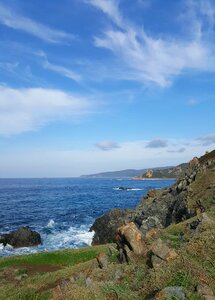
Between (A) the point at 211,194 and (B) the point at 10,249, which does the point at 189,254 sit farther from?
(B) the point at 10,249

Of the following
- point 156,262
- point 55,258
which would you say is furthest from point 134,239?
point 55,258

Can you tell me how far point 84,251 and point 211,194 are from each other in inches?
548

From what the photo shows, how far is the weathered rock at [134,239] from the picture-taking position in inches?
767

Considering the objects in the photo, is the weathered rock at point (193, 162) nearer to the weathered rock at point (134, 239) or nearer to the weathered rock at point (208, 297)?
the weathered rock at point (134, 239)

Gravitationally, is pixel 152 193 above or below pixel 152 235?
above

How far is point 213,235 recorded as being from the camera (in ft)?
58.7

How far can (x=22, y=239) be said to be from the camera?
53906 millimetres

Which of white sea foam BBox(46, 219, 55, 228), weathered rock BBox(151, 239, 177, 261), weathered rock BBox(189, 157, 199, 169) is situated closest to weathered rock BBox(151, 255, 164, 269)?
weathered rock BBox(151, 239, 177, 261)

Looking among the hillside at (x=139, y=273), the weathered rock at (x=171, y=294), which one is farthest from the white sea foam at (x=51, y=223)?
the weathered rock at (x=171, y=294)

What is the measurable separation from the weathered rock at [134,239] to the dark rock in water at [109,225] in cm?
2978

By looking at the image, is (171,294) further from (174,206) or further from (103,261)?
Result: (174,206)

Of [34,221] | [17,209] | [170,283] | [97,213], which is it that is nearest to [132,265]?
[170,283]

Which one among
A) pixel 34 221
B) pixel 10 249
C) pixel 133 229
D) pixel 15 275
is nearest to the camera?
pixel 133 229

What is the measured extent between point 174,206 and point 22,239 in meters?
25.0
